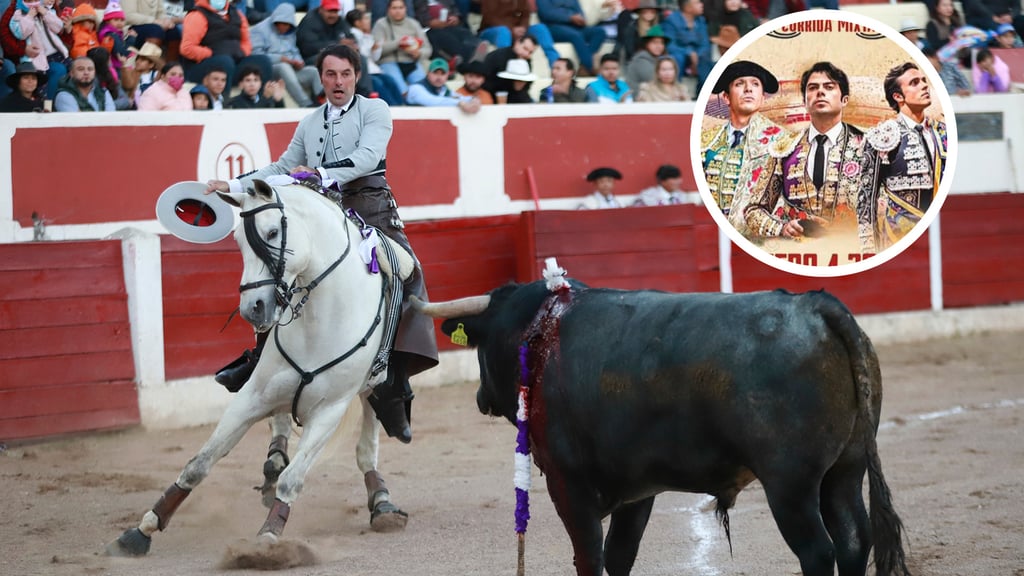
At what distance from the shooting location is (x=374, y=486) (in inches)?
250

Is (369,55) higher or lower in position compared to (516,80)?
higher

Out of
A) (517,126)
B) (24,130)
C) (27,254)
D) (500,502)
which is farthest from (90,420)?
(517,126)

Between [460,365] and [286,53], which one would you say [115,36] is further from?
[460,365]

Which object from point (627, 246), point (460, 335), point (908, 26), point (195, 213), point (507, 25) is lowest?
point (627, 246)

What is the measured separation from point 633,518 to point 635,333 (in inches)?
29.6

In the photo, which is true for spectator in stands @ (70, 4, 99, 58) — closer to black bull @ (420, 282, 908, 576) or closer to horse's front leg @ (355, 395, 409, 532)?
horse's front leg @ (355, 395, 409, 532)

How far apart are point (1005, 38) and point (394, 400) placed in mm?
10289

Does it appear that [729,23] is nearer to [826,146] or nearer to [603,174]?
[603,174]

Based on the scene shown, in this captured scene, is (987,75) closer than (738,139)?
No

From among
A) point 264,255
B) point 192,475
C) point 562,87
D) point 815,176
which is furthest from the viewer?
point 562,87

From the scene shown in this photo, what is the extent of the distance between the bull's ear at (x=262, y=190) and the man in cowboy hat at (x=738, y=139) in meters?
1.73

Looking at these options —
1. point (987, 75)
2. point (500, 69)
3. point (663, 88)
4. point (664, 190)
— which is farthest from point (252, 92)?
point (987, 75)

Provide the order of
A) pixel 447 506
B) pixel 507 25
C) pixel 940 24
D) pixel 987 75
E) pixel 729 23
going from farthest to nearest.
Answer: pixel 940 24 < pixel 987 75 < pixel 729 23 < pixel 507 25 < pixel 447 506

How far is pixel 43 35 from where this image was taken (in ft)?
30.7
